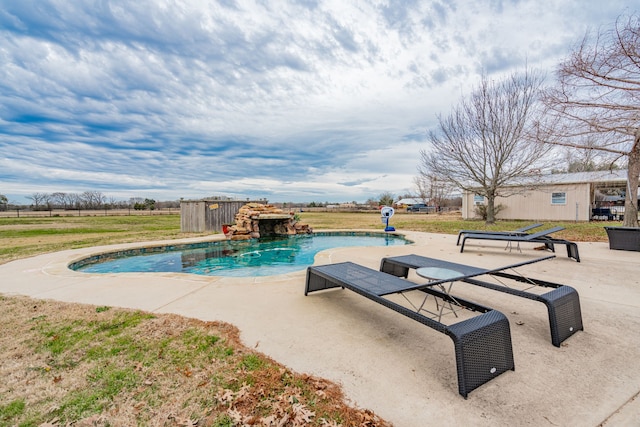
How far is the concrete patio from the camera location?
172 cm

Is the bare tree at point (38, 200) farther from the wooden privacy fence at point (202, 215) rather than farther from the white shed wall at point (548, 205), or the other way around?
the white shed wall at point (548, 205)

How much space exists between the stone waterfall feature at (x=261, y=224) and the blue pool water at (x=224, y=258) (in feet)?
1.91

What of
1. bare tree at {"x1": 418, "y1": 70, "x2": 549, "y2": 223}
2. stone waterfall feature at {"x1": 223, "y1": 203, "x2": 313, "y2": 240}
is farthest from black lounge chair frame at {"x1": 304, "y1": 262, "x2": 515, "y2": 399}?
bare tree at {"x1": 418, "y1": 70, "x2": 549, "y2": 223}

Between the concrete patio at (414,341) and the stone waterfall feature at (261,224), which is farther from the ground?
the stone waterfall feature at (261,224)

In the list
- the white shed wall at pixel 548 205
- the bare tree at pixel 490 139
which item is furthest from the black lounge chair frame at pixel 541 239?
the white shed wall at pixel 548 205

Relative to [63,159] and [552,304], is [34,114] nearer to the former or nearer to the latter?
[63,159]

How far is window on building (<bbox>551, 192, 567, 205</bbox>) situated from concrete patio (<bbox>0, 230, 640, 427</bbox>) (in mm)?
16030

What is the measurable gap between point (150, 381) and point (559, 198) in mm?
23651

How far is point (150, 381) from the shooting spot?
6.48ft

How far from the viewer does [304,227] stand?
516 inches

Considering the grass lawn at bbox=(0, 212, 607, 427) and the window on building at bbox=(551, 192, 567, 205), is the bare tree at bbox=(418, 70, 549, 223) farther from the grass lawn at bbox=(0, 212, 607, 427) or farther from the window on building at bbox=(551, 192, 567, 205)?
the grass lawn at bbox=(0, 212, 607, 427)

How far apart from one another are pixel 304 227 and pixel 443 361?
11.0m

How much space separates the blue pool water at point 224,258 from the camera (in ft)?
22.6

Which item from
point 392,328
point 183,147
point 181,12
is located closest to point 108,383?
point 392,328
